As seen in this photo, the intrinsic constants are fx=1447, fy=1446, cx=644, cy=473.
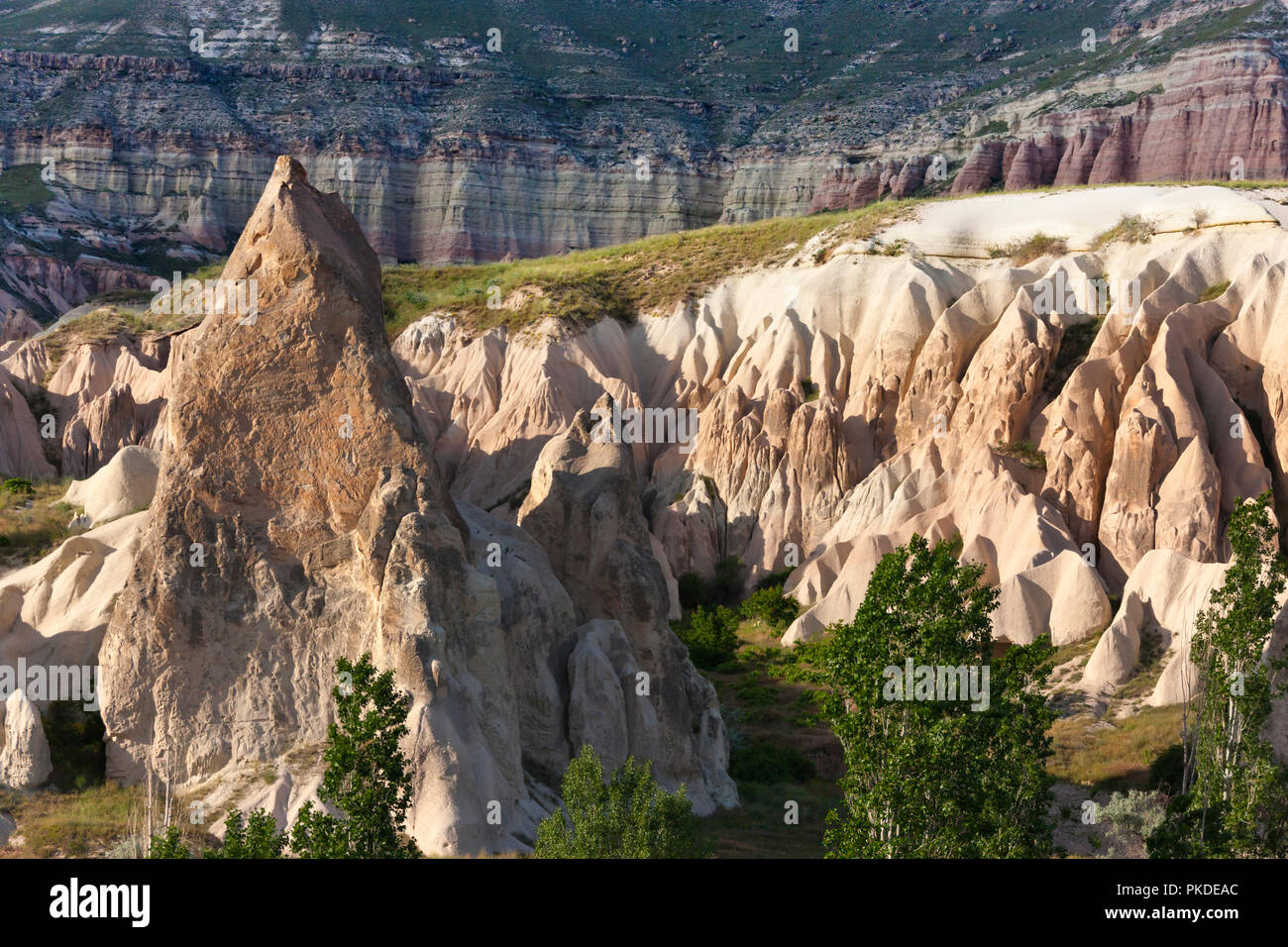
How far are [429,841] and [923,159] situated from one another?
99.2 metres

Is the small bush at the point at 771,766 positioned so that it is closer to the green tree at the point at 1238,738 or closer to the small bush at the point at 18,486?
the green tree at the point at 1238,738

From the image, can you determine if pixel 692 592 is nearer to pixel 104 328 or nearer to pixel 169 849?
pixel 104 328

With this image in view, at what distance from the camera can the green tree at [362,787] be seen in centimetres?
1772

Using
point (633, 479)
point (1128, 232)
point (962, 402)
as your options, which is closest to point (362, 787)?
point (633, 479)

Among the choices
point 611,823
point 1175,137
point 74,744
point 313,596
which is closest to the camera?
point 611,823

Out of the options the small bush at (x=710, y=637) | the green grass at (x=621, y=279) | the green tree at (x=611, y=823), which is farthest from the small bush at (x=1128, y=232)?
the green tree at (x=611, y=823)

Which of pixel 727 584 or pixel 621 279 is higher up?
pixel 621 279

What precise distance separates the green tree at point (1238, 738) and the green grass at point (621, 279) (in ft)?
145

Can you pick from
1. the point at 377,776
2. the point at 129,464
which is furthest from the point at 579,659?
A: the point at 129,464

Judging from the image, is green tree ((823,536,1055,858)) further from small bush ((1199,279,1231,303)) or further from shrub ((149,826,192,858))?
small bush ((1199,279,1231,303))

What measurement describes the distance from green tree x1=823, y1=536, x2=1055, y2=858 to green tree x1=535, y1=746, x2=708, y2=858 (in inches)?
97.0

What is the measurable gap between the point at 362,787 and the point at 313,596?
880 centimetres

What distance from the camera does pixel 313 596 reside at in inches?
1046
